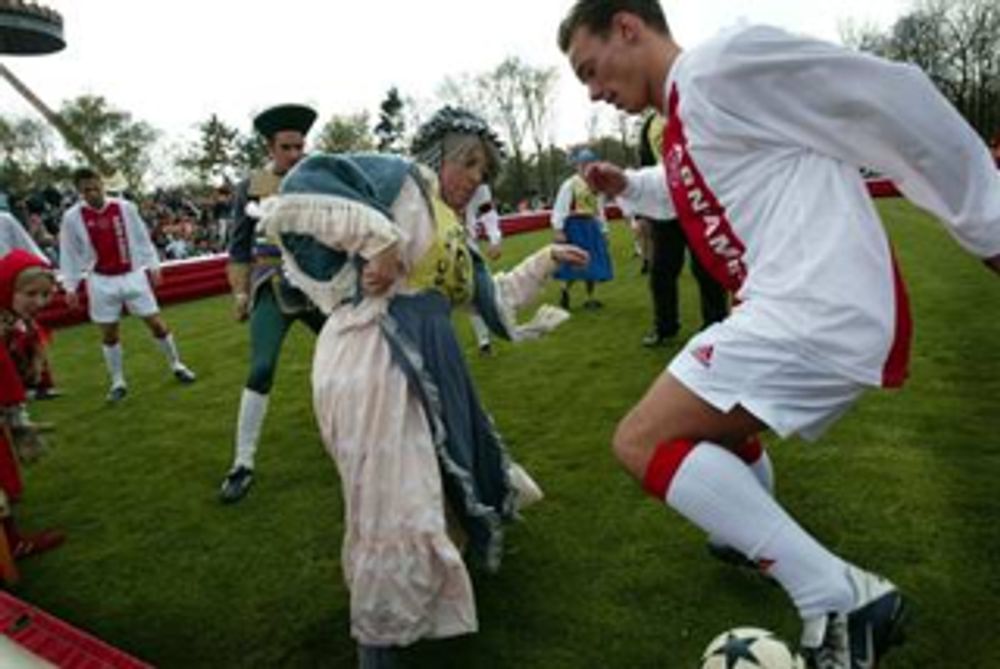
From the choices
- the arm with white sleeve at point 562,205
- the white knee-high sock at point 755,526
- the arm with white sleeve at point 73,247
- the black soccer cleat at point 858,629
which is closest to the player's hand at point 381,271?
the white knee-high sock at point 755,526

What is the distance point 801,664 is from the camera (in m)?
2.20

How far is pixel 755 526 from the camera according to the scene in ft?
6.50

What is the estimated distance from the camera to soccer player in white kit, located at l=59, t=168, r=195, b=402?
7.96 meters

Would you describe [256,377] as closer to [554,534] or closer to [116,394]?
[554,534]

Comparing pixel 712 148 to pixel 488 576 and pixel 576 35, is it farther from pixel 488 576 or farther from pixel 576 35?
pixel 488 576

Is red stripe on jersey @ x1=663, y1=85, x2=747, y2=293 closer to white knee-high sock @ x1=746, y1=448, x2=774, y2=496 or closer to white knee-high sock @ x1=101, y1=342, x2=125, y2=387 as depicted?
white knee-high sock @ x1=746, y1=448, x2=774, y2=496

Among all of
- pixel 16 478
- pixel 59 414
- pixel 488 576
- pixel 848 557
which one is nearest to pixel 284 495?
pixel 16 478

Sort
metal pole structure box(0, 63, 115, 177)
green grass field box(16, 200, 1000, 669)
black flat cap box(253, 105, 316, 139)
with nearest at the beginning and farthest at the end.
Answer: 1. green grass field box(16, 200, 1000, 669)
2. black flat cap box(253, 105, 316, 139)
3. metal pole structure box(0, 63, 115, 177)

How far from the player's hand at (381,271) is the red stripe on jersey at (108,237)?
6.25 m

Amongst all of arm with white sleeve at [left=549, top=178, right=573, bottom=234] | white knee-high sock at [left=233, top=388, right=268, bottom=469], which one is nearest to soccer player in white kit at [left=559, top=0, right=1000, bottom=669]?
white knee-high sock at [left=233, top=388, right=268, bottom=469]

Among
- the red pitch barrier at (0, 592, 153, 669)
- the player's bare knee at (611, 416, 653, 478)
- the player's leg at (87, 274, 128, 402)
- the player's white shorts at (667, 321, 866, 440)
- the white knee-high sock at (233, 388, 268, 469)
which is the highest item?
the player's white shorts at (667, 321, 866, 440)

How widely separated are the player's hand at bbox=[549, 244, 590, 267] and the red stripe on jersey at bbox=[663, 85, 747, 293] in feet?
2.33

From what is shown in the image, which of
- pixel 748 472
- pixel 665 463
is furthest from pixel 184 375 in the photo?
pixel 748 472

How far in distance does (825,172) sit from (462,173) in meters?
1.49
